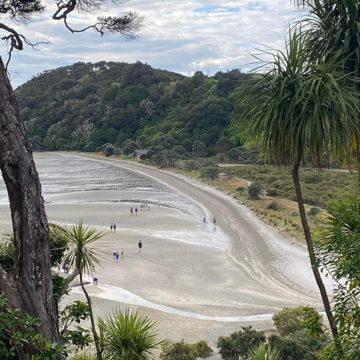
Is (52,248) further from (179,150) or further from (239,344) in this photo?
(179,150)

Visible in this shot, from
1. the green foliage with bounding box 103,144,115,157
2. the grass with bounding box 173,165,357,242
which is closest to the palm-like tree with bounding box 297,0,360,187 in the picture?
the grass with bounding box 173,165,357,242

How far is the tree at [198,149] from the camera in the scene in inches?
2631

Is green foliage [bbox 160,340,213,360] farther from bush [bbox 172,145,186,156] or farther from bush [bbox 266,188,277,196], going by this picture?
bush [bbox 172,145,186,156]

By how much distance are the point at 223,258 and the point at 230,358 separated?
9969 millimetres

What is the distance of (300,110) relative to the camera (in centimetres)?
416

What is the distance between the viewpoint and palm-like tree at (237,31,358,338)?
3963 mm

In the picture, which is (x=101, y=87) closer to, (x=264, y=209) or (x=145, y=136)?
(x=145, y=136)

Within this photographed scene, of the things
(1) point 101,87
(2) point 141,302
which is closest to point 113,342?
(2) point 141,302

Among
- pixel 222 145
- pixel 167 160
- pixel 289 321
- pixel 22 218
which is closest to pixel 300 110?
pixel 22 218

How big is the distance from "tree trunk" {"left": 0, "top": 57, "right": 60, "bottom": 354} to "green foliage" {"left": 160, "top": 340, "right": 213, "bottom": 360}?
5.86m

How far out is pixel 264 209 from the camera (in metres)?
30.8

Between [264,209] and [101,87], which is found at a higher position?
[101,87]

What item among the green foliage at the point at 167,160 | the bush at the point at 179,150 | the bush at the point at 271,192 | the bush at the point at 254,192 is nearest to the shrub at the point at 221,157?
the bush at the point at 179,150

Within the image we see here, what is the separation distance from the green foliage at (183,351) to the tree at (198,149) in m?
56.9
